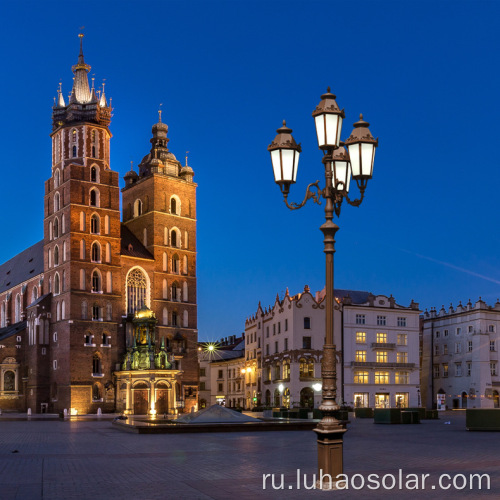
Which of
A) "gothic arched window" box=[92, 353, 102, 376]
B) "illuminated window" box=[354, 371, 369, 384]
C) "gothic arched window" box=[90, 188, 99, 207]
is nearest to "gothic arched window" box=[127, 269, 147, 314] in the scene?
"gothic arched window" box=[92, 353, 102, 376]

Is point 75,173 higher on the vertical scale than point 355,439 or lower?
higher

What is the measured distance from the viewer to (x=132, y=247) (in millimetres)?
85500

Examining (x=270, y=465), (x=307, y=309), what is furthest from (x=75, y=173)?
(x=270, y=465)

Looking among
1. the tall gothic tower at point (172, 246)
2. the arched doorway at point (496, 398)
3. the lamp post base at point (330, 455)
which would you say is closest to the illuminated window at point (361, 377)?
the arched doorway at point (496, 398)

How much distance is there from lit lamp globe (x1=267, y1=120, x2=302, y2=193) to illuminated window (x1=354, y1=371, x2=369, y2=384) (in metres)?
72.1

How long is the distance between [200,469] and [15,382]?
70.2 meters

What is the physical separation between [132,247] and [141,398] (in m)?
18.2

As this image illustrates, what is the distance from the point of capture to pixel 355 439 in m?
29.1

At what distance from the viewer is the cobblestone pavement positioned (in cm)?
1383

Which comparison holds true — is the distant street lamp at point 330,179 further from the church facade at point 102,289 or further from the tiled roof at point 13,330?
the tiled roof at point 13,330

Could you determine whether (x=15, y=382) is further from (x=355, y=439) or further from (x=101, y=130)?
(x=355, y=439)

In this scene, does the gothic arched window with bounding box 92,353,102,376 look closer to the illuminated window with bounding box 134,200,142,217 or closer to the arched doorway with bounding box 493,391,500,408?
the illuminated window with bounding box 134,200,142,217

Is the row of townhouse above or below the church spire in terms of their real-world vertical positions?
below

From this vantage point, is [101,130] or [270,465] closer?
[270,465]
